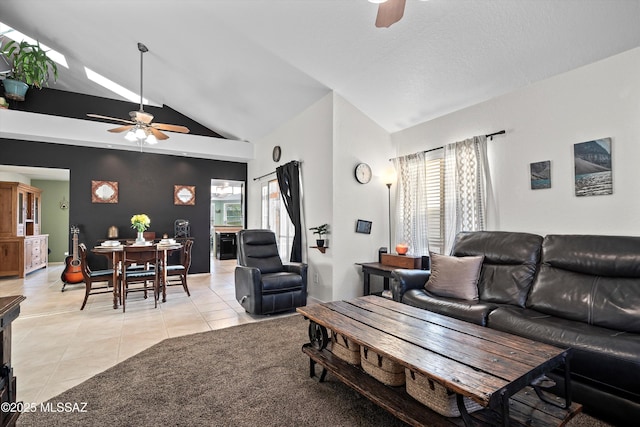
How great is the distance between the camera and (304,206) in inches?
191

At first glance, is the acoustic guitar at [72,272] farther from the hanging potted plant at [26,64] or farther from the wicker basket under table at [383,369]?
the wicker basket under table at [383,369]

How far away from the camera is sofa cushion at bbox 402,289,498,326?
7.85 feet

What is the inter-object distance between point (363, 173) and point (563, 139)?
7.26 feet

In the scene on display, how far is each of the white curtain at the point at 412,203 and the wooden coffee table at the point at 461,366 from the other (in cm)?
198

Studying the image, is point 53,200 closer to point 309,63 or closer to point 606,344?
point 309,63

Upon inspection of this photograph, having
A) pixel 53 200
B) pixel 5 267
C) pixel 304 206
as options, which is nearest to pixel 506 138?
pixel 304 206

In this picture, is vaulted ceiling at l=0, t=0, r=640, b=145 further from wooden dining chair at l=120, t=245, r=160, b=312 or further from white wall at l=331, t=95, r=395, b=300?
wooden dining chair at l=120, t=245, r=160, b=312

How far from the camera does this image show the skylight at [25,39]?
4695mm

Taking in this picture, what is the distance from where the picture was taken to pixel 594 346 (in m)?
1.77

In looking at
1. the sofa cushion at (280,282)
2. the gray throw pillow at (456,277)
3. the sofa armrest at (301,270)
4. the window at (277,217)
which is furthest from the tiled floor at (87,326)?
the gray throw pillow at (456,277)

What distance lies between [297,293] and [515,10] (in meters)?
3.46

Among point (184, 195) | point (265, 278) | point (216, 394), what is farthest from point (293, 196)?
point (216, 394)

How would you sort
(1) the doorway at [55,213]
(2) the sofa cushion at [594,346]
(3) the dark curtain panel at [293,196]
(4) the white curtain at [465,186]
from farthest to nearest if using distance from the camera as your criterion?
1. (1) the doorway at [55,213]
2. (3) the dark curtain panel at [293,196]
3. (4) the white curtain at [465,186]
4. (2) the sofa cushion at [594,346]

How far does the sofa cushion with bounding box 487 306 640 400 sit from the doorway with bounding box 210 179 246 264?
6357 mm
